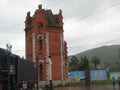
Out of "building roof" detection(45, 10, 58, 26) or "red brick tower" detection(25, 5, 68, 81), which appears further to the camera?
"building roof" detection(45, 10, 58, 26)

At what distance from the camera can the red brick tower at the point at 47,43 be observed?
243 feet

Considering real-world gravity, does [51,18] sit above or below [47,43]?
above

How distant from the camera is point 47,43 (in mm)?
74000

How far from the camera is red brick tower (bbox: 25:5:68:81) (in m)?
74.0

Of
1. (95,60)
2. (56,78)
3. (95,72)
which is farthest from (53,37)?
(95,60)

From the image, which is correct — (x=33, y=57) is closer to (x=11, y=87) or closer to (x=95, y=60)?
(x=11, y=87)

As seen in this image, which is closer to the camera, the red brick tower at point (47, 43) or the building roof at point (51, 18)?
the red brick tower at point (47, 43)

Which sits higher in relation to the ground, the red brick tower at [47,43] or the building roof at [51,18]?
the building roof at [51,18]

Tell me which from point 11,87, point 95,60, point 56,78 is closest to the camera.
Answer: point 11,87

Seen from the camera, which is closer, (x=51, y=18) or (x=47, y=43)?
(x=47, y=43)

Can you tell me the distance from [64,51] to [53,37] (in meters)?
5.15

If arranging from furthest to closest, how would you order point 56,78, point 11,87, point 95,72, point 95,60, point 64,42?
1. point 95,60
2. point 95,72
3. point 64,42
4. point 56,78
5. point 11,87

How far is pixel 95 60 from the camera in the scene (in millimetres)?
168750

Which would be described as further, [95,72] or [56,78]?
[95,72]
